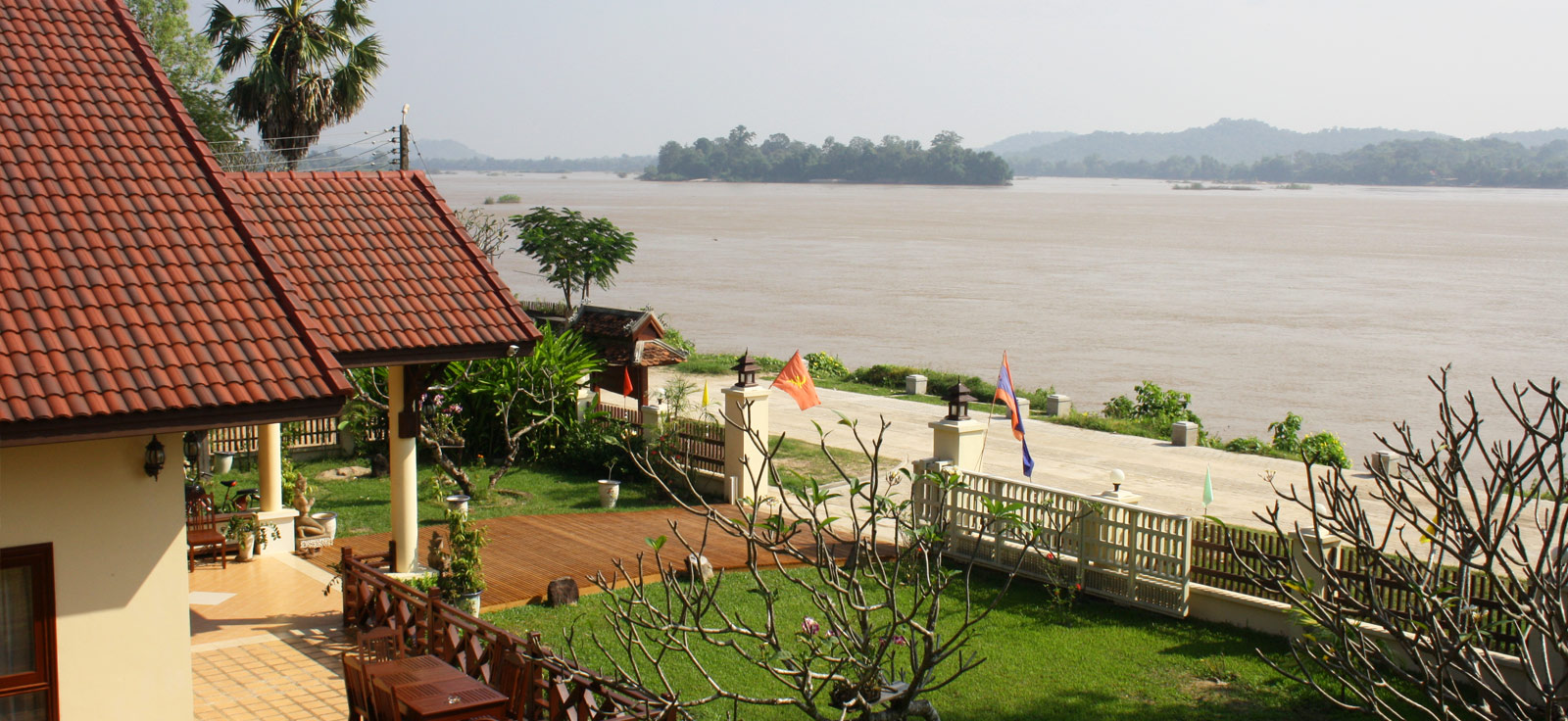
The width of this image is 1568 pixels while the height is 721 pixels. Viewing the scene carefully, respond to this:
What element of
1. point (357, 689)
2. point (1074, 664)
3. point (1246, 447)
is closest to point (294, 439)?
point (357, 689)

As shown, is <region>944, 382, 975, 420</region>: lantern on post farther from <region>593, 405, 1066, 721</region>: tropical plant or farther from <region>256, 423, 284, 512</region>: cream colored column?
<region>256, 423, 284, 512</region>: cream colored column

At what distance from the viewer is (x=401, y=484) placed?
12.7 m

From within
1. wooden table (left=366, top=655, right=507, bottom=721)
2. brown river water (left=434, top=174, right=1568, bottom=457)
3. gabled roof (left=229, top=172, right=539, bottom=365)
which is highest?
gabled roof (left=229, top=172, right=539, bottom=365)

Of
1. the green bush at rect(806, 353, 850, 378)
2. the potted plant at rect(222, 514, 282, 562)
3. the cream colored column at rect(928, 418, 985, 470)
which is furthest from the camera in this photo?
the green bush at rect(806, 353, 850, 378)

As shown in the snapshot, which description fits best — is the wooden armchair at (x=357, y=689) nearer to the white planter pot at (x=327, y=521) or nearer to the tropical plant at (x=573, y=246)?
the white planter pot at (x=327, y=521)

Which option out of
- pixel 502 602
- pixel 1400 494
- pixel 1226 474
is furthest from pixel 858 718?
pixel 1226 474

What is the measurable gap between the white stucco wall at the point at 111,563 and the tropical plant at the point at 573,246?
98.5 feet

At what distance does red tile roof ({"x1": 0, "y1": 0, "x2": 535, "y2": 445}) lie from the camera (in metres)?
7.41

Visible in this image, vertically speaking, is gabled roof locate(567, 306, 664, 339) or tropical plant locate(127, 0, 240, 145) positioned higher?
tropical plant locate(127, 0, 240, 145)

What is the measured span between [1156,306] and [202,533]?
188 ft

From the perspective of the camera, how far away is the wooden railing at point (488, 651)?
26.0 feet

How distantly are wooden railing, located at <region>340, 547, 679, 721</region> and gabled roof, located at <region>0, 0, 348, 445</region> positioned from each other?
2108 millimetres

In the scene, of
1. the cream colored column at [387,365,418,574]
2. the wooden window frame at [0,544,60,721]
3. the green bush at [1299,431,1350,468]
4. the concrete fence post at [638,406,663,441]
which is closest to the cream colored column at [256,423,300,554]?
the cream colored column at [387,365,418,574]

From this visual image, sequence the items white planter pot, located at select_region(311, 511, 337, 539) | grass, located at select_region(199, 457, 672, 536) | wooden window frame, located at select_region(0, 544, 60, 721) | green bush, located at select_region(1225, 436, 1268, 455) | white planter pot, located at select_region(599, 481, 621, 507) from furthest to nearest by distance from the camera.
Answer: green bush, located at select_region(1225, 436, 1268, 455) → white planter pot, located at select_region(599, 481, 621, 507) → grass, located at select_region(199, 457, 672, 536) → white planter pot, located at select_region(311, 511, 337, 539) → wooden window frame, located at select_region(0, 544, 60, 721)
